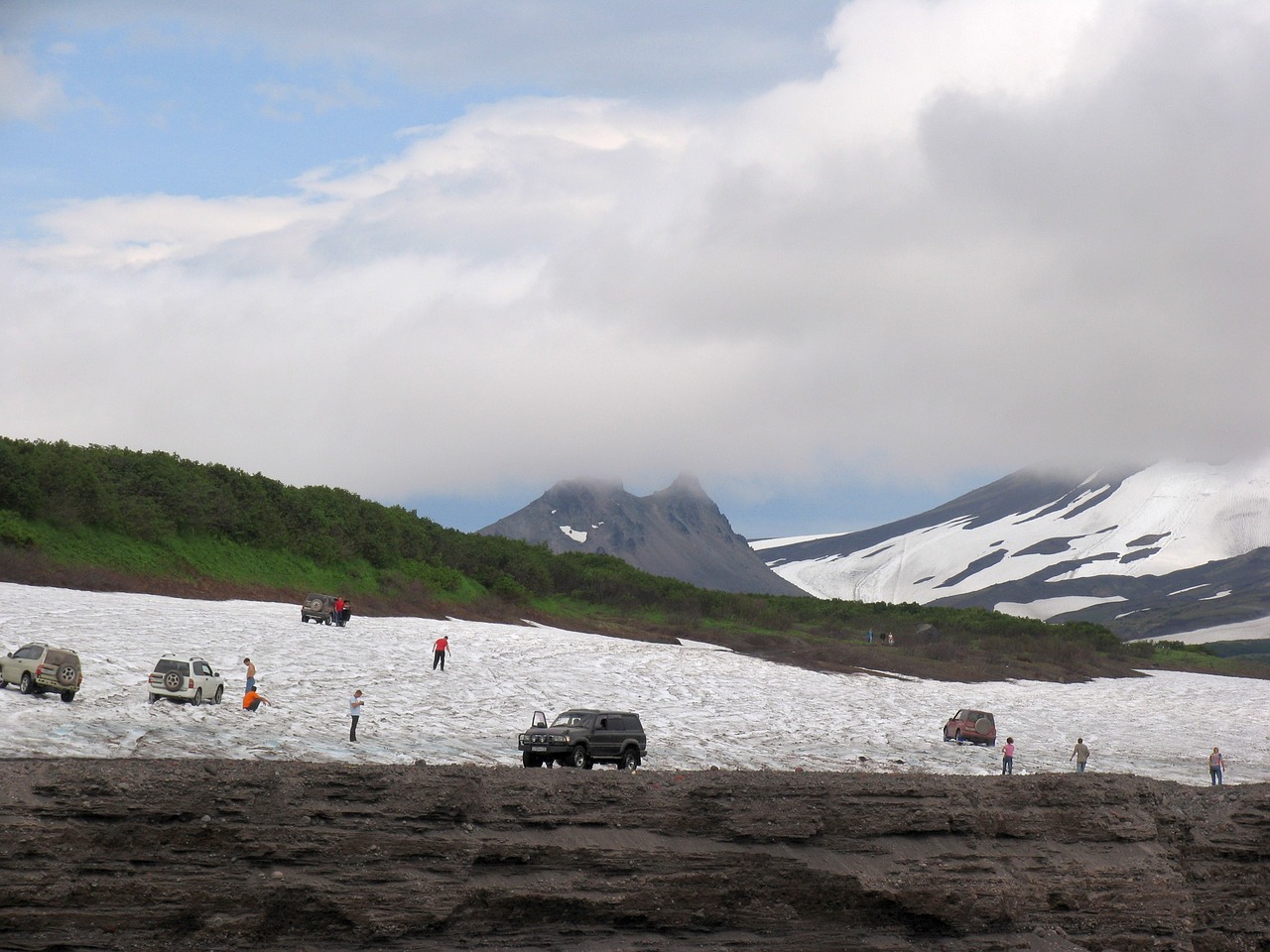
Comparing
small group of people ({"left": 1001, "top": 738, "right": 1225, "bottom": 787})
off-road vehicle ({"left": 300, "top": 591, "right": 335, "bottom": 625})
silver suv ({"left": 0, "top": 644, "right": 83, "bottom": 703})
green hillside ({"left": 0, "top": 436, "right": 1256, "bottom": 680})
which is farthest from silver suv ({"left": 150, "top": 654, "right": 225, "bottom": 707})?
green hillside ({"left": 0, "top": 436, "right": 1256, "bottom": 680})

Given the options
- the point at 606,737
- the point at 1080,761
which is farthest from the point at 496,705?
the point at 1080,761

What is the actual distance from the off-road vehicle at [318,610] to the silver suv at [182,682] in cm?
2539

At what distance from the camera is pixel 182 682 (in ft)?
122

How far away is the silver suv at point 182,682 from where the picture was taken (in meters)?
37.1

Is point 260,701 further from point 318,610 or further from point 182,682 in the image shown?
point 318,610

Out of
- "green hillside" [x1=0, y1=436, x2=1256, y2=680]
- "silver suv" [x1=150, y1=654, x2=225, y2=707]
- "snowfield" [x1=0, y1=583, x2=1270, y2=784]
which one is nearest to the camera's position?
"snowfield" [x1=0, y1=583, x2=1270, y2=784]

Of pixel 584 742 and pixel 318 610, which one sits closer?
pixel 584 742

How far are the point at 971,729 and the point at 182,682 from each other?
3203 centimetres

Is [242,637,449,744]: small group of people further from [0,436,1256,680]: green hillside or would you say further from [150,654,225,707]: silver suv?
[0,436,1256,680]: green hillside

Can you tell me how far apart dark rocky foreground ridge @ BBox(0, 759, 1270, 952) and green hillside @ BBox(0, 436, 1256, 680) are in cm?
4412

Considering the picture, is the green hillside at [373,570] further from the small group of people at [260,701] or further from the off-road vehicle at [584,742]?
the off-road vehicle at [584,742]

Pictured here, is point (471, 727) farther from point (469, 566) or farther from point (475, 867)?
point (469, 566)

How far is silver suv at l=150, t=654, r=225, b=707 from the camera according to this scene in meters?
37.1

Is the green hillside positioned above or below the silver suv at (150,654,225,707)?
above
